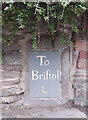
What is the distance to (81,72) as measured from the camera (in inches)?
70.5

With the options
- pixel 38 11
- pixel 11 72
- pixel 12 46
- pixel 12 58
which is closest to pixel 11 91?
pixel 11 72

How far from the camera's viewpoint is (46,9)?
4.47 feet

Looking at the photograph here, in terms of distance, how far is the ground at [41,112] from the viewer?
1533 millimetres

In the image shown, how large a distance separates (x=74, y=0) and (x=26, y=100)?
1266 millimetres

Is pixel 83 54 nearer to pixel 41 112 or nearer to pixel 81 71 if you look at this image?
pixel 81 71

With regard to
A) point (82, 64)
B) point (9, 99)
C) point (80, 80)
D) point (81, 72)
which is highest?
point (82, 64)

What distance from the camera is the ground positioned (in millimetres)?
1533

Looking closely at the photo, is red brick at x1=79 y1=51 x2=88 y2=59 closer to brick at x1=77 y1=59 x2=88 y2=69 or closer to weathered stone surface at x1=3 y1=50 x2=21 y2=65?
brick at x1=77 y1=59 x2=88 y2=69

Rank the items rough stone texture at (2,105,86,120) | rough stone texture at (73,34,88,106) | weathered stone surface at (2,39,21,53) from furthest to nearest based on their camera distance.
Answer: rough stone texture at (73,34,88,106) → weathered stone surface at (2,39,21,53) → rough stone texture at (2,105,86,120)

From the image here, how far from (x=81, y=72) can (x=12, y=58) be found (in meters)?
0.90

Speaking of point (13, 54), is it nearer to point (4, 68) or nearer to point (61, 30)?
point (4, 68)

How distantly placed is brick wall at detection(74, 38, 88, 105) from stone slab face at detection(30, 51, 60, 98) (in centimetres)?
26

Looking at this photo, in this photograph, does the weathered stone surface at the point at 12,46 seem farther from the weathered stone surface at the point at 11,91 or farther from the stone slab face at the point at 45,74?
the weathered stone surface at the point at 11,91

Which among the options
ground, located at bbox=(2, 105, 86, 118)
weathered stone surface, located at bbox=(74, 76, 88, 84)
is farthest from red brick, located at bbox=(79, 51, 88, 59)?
ground, located at bbox=(2, 105, 86, 118)
